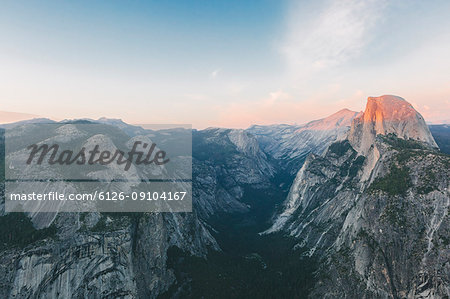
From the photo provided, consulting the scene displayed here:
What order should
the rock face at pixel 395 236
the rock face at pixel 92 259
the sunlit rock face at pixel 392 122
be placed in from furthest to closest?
the sunlit rock face at pixel 392 122 → the rock face at pixel 395 236 → the rock face at pixel 92 259

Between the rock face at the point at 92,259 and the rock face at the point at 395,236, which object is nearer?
the rock face at the point at 92,259

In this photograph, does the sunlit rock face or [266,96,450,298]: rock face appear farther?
the sunlit rock face

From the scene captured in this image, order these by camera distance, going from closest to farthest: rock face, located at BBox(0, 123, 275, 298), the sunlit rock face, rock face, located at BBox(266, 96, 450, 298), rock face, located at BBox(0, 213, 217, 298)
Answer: rock face, located at BBox(0, 213, 217, 298) → rock face, located at BBox(0, 123, 275, 298) → rock face, located at BBox(266, 96, 450, 298) → the sunlit rock face

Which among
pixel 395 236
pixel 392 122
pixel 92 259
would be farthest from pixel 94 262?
pixel 392 122

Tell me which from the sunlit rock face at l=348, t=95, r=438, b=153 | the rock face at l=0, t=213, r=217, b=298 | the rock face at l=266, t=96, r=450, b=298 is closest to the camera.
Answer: the rock face at l=0, t=213, r=217, b=298

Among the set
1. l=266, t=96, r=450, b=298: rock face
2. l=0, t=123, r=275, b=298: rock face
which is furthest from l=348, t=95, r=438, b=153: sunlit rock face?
l=0, t=123, r=275, b=298: rock face

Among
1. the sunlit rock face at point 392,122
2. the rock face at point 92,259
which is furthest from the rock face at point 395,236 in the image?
the rock face at point 92,259

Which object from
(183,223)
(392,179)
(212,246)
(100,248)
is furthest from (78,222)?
(392,179)

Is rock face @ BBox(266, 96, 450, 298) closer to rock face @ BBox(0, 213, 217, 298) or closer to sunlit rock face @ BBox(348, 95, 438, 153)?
sunlit rock face @ BBox(348, 95, 438, 153)

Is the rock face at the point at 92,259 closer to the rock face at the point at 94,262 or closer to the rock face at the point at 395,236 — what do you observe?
the rock face at the point at 94,262
